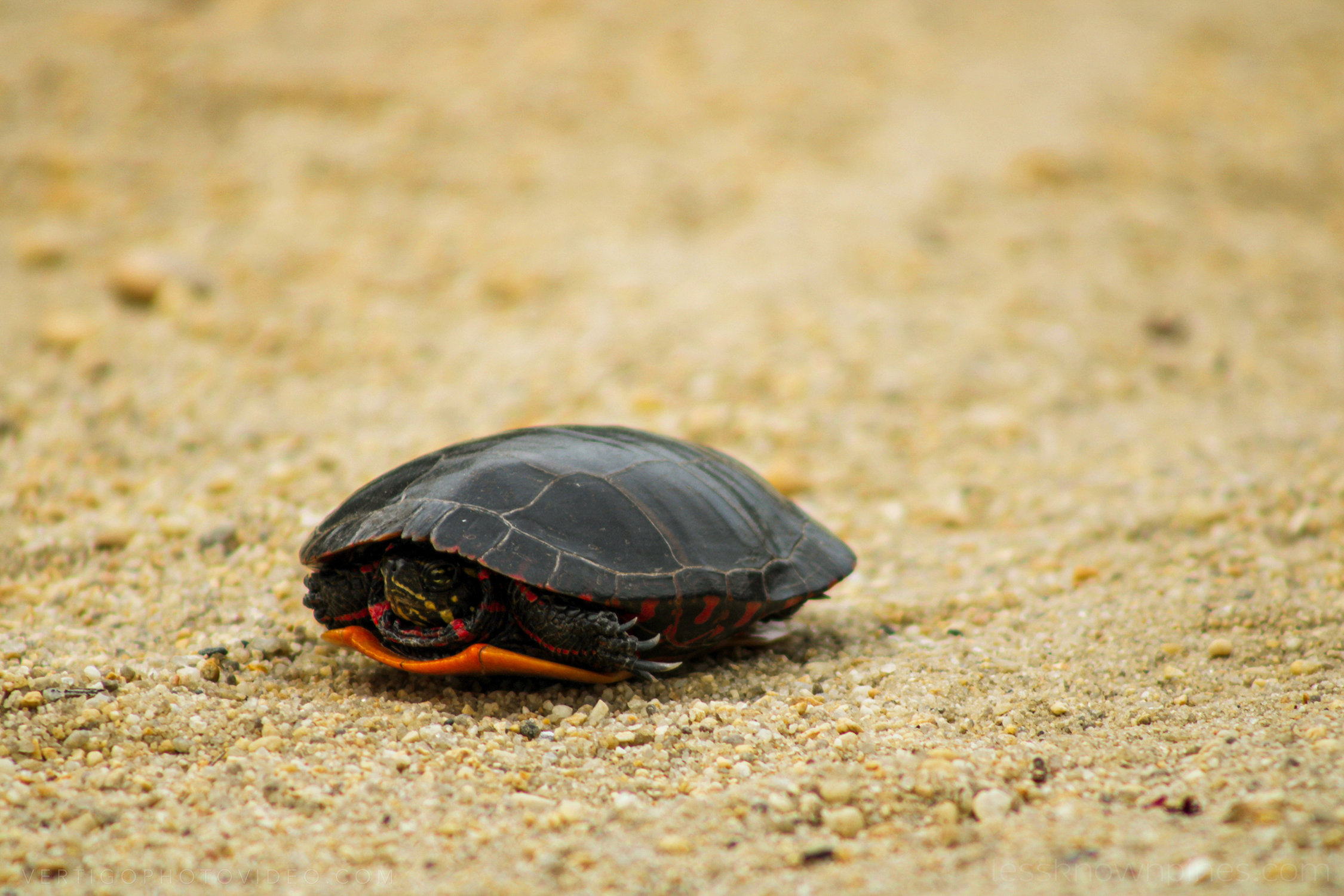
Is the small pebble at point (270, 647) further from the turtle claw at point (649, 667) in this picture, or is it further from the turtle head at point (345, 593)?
the turtle claw at point (649, 667)

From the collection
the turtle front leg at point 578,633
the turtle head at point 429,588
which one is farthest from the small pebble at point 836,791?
the turtle head at point 429,588

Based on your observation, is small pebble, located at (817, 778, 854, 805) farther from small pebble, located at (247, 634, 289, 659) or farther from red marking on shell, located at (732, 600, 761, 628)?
small pebble, located at (247, 634, 289, 659)

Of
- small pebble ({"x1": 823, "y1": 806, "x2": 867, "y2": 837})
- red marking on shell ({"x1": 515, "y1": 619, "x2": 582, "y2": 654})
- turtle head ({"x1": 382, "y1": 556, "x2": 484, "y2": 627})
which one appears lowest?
small pebble ({"x1": 823, "y1": 806, "x2": 867, "y2": 837})

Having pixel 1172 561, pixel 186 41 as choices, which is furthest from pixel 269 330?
pixel 1172 561

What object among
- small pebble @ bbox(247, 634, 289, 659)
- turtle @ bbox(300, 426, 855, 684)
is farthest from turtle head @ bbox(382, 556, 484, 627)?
small pebble @ bbox(247, 634, 289, 659)

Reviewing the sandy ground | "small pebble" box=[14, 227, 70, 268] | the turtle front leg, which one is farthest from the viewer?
"small pebble" box=[14, 227, 70, 268]

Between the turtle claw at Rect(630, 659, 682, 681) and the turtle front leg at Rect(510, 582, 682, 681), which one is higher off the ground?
the turtle front leg at Rect(510, 582, 682, 681)

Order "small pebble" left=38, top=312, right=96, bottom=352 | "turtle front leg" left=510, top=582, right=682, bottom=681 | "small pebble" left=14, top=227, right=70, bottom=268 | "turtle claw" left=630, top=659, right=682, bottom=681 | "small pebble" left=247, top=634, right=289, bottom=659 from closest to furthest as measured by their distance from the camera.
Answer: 1. "turtle front leg" left=510, top=582, right=682, bottom=681
2. "turtle claw" left=630, top=659, right=682, bottom=681
3. "small pebble" left=247, top=634, right=289, bottom=659
4. "small pebble" left=38, top=312, right=96, bottom=352
5. "small pebble" left=14, top=227, right=70, bottom=268
